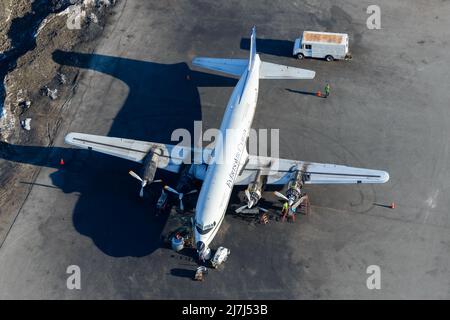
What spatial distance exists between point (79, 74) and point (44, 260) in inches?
1040

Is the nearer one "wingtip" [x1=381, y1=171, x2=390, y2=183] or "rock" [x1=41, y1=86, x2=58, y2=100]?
"wingtip" [x1=381, y1=171, x2=390, y2=183]

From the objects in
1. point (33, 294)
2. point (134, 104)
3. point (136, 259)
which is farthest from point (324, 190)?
point (33, 294)

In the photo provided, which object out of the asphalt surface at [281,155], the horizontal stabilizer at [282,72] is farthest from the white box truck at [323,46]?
the horizontal stabilizer at [282,72]

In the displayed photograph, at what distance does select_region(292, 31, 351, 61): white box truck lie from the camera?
223ft

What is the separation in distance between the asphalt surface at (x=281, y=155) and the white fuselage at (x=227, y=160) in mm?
4190

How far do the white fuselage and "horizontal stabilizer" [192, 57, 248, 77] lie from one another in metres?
2.21

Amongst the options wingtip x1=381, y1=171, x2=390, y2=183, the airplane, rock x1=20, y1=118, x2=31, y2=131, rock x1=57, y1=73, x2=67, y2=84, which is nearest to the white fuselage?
the airplane

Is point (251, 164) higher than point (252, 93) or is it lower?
lower

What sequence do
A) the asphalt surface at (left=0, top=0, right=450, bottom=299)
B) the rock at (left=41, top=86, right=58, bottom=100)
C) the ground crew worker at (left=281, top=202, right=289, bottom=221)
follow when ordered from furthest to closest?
the rock at (left=41, top=86, right=58, bottom=100), the ground crew worker at (left=281, top=202, right=289, bottom=221), the asphalt surface at (left=0, top=0, right=450, bottom=299)

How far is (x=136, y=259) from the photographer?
51.5 meters

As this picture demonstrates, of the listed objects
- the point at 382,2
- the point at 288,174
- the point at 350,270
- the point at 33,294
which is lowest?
the point at 33,294

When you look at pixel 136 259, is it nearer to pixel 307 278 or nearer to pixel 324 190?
pixel 307 278

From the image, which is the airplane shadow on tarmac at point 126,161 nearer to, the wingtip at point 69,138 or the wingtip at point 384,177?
the wingtip at point 69,138

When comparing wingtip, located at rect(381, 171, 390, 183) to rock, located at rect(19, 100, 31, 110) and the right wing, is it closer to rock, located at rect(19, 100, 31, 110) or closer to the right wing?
the right wing
